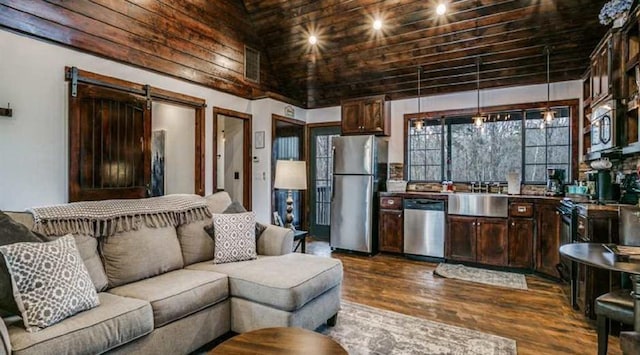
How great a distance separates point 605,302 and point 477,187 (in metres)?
3.09

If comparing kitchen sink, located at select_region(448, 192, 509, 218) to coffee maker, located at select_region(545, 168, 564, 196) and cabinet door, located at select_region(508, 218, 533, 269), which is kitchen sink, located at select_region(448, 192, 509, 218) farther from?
coffee maker, located at select_region(545, 168, 564, 196)

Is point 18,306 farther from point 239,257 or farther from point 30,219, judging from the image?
point 239,257

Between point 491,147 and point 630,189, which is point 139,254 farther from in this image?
point 491,147

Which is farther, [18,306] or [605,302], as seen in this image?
[605,302]

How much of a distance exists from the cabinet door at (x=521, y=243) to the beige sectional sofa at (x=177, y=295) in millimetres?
2730

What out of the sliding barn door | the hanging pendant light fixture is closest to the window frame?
the hanging pendant light fixture

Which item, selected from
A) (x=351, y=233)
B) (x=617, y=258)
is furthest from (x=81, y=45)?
(x=617, y=258)

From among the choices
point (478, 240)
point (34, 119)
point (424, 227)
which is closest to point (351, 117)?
point (424, 227)

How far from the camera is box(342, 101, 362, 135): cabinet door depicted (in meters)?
5.59

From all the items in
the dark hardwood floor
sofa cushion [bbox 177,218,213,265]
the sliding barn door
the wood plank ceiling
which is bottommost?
the dark hardwood floor

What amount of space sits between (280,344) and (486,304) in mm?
2459

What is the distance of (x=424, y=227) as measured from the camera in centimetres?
486

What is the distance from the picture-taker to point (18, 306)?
165 cm

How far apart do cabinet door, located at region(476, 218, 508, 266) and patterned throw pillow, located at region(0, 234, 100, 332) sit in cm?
424
